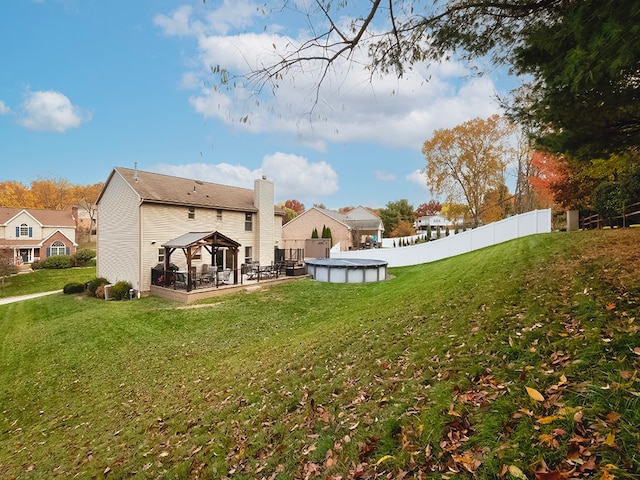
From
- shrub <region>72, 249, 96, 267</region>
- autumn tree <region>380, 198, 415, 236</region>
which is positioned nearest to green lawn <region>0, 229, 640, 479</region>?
shrub <region>72, 249, 96, 267</region>

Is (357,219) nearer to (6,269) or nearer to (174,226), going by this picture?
(174,226)

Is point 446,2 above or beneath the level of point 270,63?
above

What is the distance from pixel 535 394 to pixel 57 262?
1672 inches

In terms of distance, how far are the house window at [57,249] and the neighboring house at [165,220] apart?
2329cm

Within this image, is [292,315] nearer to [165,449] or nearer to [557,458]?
[165,449]

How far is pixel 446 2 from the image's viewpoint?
5.37 m

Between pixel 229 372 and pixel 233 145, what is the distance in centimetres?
478

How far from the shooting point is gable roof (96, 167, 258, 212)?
19.5 meters

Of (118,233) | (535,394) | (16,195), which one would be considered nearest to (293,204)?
(16,195)

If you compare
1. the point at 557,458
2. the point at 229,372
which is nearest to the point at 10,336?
the point at 229,372

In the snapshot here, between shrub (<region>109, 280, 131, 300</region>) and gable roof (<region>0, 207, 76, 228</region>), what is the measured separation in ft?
95.8

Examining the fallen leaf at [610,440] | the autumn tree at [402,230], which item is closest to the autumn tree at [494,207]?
the autumn tree at [402,230]

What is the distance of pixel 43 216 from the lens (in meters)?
38.9

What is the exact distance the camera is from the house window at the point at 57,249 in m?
38.5
